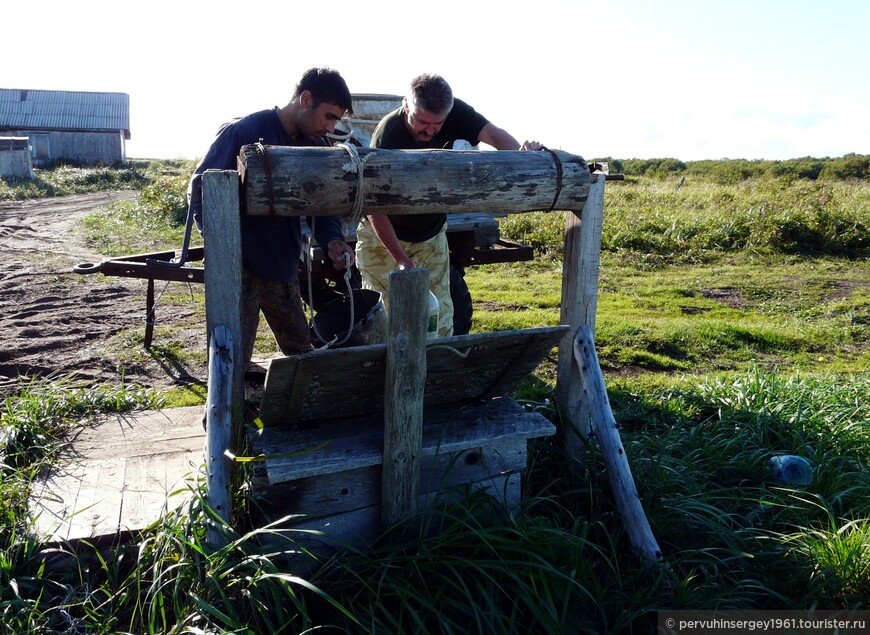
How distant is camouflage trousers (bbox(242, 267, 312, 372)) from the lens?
3.85m

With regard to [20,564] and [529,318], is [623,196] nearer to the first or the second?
[529,318]

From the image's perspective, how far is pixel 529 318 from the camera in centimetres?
759

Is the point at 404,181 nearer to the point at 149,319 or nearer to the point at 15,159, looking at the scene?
the point at 149,319

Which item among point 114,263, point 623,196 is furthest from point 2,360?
point 623,196

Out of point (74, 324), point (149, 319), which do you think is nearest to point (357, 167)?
point (149, 319)

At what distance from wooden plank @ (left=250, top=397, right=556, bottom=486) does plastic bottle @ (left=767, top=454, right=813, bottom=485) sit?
153cm

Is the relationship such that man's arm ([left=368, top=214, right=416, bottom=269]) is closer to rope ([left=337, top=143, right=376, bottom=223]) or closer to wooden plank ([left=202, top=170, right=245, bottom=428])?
rope ([left=337, top=143, right=376, bottom=223])

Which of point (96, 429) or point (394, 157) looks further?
point (96, 429)

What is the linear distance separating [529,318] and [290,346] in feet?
12.3

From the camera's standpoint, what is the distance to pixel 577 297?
3.46 metres

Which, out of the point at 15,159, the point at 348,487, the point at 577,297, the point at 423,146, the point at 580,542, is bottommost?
the point at 580,542

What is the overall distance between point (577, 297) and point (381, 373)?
3.64ft

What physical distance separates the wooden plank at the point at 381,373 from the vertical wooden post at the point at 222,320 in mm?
176

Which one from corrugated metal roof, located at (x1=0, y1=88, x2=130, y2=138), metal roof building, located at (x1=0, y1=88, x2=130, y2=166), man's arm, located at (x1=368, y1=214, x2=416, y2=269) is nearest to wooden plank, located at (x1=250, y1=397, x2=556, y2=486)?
man's arm, located at (x1=368, y1=214, x2=416, y2=269)
